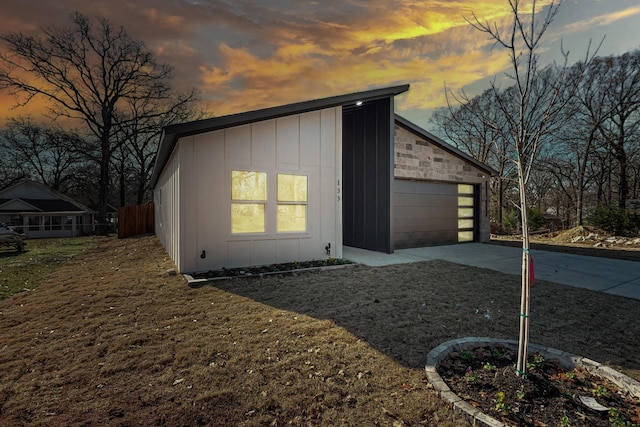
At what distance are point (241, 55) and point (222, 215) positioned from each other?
6570mm

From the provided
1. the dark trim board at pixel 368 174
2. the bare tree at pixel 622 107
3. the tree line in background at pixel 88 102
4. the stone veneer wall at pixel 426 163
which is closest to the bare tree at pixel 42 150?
the tree line in background at pixel 88 102

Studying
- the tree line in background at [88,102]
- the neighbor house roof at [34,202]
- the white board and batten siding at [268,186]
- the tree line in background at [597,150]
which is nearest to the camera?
the white board and batten siding at [268,186]

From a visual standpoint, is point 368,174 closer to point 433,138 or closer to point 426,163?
point 426,163

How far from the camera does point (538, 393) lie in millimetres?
2053

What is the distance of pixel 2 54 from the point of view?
1828 centimetres

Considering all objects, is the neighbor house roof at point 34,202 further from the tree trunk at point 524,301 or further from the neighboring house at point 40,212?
the tree trunk at point 524,301

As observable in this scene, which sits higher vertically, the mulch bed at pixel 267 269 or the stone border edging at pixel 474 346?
the mulch bed at pixel 267 269

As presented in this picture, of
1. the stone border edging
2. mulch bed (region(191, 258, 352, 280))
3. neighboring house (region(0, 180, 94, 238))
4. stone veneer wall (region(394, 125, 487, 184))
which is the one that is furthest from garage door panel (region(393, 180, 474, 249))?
neighboring house (region(0, 180, 94, 238))

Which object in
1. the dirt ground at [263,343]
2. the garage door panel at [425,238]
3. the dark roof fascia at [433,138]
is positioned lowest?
the dirt ground at [263,343]

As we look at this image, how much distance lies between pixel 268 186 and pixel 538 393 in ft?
18.7

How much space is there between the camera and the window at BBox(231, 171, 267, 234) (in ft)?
21.0

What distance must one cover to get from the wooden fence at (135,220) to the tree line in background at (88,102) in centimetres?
582

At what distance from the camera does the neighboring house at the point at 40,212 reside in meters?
19.8

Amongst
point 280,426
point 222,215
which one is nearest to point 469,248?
point 222,215
